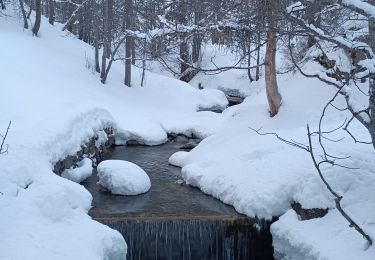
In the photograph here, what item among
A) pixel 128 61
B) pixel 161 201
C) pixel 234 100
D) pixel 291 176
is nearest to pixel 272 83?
pixel 291 176

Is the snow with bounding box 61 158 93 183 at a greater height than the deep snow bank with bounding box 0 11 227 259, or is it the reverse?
the deep snow bank with bounding box 0 11 227 259

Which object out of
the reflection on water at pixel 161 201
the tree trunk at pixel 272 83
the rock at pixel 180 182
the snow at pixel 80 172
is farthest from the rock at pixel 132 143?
the tree trunk at pixel 272 83

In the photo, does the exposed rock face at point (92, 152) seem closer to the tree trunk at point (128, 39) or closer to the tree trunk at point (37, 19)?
the tree trunk at point (128, 39)

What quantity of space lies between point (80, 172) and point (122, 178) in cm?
117

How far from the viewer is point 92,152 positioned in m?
11.3

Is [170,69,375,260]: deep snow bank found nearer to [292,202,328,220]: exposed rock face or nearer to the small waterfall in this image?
[292,202,328,220]: exposed rock face

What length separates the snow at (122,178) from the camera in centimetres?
902

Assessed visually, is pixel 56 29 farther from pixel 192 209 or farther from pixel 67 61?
pixel 192 209

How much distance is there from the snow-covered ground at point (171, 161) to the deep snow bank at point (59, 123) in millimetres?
24

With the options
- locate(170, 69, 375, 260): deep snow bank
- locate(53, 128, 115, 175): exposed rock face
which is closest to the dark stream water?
locate(170, 69, 375, 260): deep snow bank

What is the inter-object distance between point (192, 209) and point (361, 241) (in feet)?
10.7

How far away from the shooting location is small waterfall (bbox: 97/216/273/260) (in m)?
7.59

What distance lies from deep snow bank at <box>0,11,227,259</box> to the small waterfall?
101 centimetres

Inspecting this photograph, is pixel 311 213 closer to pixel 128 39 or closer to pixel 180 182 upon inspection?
pixel 180 182
